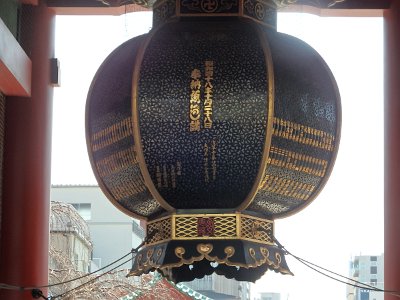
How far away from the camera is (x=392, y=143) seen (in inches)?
226

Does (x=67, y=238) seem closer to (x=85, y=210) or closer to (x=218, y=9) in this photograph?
(x=218, y=9)

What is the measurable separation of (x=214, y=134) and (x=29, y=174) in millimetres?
2634

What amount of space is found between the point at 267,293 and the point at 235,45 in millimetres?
52064

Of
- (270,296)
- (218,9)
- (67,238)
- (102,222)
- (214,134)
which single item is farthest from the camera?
(270,296)

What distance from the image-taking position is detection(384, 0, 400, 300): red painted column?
562 cm

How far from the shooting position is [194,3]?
3.27 metres

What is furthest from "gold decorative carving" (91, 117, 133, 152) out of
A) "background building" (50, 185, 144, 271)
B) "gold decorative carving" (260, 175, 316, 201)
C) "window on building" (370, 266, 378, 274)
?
"window on building" (370, 266, 378, 274)

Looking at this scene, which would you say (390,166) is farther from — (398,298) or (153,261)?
(153,261)

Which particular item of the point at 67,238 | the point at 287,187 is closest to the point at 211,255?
the point at 287,187

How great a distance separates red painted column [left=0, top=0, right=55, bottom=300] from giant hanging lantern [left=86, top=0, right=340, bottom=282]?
2202mm

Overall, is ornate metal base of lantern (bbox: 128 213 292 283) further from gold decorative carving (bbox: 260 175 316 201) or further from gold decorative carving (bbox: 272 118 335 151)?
gold decorative carving (bbox: 272 118 335 151)

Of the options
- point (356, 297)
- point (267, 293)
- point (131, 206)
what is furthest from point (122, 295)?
point (267, 293)

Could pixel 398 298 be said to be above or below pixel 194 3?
below

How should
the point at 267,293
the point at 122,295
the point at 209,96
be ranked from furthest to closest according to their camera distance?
the point at 267,293 → the point at 122,295 → the point at 209,96
